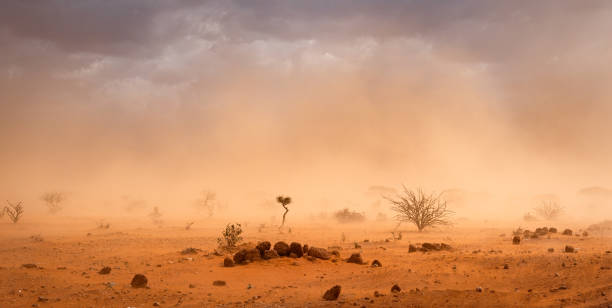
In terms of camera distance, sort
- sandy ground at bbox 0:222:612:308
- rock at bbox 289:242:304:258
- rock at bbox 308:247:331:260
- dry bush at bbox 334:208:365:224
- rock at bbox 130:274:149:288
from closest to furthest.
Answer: sandy ground at bbox 0:222:612:308
rock at bbox 130:274:149:288
rock at bbox 308:247:331:260
rock at bbox 289:242:304:258
dry bush at bbox 334:208:365:224

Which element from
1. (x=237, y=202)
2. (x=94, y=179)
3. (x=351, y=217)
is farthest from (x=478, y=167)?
(x=94, y=179)

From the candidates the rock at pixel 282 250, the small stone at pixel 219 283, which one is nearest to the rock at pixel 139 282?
the small stone at pixel 219 283

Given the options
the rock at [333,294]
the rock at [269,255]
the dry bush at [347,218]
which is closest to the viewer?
the rock at [333,294]

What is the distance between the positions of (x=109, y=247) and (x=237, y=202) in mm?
46070

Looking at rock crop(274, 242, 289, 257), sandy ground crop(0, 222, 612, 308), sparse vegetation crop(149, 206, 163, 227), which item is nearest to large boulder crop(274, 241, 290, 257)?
rock crop(274, 242, 289, 257)

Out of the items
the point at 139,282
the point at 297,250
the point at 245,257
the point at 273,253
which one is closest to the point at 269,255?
the point at 273,253

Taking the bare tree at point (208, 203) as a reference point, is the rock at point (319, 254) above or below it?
below

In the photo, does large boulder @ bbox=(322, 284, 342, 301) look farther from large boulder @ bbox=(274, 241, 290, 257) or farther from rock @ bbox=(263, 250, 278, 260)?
large boulder @ bbox=(274, 241, 290, 257)

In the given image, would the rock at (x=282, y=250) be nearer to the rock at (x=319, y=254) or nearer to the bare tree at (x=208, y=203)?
the rock at (x=319, y=254)

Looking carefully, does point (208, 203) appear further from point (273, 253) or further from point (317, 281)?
point (317, 281)

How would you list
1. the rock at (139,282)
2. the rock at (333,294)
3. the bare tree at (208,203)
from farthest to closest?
1. the bare tree at (208,203)
2. the rock at (139,282)
3. the rock at (333,294)

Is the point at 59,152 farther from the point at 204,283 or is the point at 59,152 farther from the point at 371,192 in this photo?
the point at 204,283

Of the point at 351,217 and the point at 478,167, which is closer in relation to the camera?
the point at 351,217

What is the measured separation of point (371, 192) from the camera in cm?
7119
